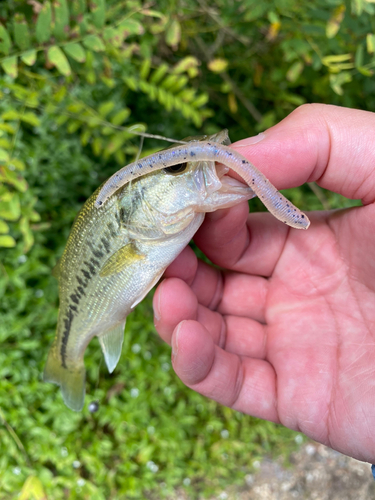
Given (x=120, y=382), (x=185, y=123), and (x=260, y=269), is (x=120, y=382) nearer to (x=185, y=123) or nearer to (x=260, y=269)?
(x=260, y=269)

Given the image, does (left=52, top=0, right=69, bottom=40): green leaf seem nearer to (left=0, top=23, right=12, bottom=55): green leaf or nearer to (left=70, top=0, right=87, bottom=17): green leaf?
(left=70, top=0, right=87, bottom=17): green leaf

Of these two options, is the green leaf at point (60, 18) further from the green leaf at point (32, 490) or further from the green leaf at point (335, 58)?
the green leaf at point (32, 490)

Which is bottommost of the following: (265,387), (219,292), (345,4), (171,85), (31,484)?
(31,484)

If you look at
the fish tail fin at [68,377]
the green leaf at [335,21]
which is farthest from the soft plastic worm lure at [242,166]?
the fish tail fin at [68,377]

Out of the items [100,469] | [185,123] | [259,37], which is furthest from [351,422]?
Answer: [259,37]

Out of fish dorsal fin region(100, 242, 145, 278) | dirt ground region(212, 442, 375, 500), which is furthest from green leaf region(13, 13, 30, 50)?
dirt ground region(212, 442, 375, 500)

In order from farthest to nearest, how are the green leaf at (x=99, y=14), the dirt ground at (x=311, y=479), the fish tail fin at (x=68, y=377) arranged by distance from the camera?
the dirt ground at (x=311, y=479)
the fish tail fin at (x=68, y=377)
the green leaf at (x=99, y=14)
